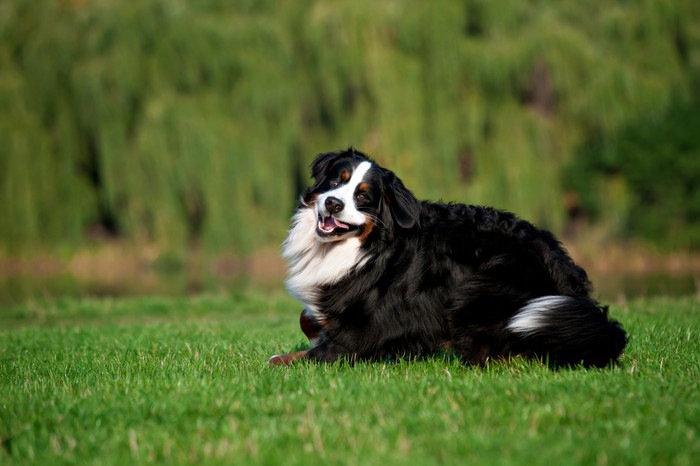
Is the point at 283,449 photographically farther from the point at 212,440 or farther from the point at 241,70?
the point at 241,70

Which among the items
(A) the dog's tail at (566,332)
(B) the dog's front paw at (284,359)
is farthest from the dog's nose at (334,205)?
(A) the dog's tail at (566,332)

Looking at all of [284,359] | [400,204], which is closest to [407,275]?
[400,204]

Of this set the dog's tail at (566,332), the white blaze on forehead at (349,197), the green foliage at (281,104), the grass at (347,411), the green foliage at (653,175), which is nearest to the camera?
the grass at (347,411)

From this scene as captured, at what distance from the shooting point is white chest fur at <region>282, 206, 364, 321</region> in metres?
4.95

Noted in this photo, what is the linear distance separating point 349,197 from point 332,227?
22 cm

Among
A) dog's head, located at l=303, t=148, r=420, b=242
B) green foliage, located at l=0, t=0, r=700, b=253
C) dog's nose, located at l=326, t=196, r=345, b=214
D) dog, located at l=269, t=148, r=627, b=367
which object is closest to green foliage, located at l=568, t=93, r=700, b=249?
green foliage, located at l=0, t=0, r=700, b=253

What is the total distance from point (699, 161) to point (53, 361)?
19410 mm

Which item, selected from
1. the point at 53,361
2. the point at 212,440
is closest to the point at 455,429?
the point at 212,440

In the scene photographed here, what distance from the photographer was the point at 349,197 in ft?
15.9

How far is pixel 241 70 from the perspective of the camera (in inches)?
Result: 719

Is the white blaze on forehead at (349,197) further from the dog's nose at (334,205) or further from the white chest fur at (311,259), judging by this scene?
the white chest fur at (311,259)

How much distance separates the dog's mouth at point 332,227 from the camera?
16.0 feet

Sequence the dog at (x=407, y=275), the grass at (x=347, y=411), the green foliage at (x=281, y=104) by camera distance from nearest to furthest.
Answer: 1. the grass at (x=347, y=411)
2. the dog at (x=407, y=275)
3. the green foliage at (x=281, y=104)

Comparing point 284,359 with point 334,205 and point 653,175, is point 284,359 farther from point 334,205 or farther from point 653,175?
point 653,175
